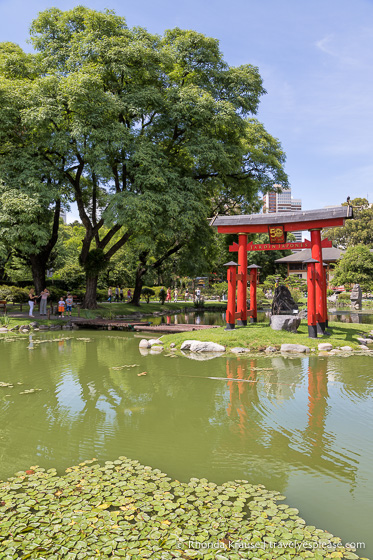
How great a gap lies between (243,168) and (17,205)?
41.3 feet

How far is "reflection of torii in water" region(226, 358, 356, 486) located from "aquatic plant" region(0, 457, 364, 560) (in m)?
0.92

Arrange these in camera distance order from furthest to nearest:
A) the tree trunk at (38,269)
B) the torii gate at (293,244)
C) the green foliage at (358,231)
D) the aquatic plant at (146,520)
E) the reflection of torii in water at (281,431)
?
the green foliage at (358,231), the tree trunk at (38,269), the torii gate at (293,244), the reflection of torii in water at (281,431), the aquatic plant at (146,520)

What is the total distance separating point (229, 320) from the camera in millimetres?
14125

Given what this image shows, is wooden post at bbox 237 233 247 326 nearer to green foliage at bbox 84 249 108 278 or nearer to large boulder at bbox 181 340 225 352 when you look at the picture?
large boulder at bbox 181 340 225 352

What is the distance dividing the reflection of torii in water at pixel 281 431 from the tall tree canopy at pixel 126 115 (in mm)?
10652

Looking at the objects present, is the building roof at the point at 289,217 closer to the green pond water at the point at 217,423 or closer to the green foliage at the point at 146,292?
the green pond water at the point at 217,423

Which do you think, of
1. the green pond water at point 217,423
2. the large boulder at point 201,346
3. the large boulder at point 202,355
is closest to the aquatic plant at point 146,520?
the green pond water at point 217,423

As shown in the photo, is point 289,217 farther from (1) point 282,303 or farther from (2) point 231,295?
(2) point 231,295

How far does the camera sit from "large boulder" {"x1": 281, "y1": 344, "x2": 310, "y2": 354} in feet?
38.2

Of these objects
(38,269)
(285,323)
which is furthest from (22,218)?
(285,323)

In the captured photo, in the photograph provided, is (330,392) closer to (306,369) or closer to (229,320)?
(306,369)

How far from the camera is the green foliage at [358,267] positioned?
35.9m

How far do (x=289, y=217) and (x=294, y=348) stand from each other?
16.5 feet

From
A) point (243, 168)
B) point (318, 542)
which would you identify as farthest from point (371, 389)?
point (243, 168)
